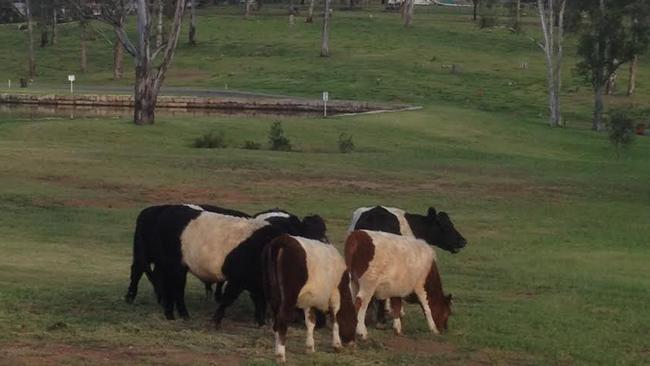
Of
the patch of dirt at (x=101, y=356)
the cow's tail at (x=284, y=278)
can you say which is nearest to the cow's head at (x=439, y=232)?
the cow's tail at (x=284, y=278)

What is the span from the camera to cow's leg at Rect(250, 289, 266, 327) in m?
13.2

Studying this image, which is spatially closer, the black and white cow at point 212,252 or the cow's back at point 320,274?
the cow's back at point 320,274

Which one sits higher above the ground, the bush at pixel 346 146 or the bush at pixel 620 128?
the bush at pixel 620 128

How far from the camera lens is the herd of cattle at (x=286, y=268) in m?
11.8

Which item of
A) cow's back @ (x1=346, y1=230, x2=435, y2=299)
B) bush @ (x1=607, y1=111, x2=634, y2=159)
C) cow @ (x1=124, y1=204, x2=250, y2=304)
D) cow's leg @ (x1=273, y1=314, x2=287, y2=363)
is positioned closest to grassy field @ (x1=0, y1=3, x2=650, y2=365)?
cow's leg @ (x1=273, y1=314, x2=287, y2=363)

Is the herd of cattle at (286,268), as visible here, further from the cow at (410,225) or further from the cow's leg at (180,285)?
the cow at (410,225)

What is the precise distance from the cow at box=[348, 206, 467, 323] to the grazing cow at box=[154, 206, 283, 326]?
7.16 ft

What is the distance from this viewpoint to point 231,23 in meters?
108

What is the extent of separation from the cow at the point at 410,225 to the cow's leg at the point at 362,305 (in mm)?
2227

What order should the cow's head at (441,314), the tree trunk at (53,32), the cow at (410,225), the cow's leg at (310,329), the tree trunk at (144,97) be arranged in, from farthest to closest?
the tree trunk at (53,32)
the tree trunk at (144,97)
the cow at (410,225)
the cow's head at (441,314)
the cow's leg at (310,329)

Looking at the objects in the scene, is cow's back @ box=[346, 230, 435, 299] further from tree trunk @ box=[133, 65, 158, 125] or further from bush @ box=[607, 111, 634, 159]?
tree trunk @ box=[133, 65, 158, 125]

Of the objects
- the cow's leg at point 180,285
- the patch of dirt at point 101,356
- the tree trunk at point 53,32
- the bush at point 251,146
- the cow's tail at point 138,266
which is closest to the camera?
the patch of dirt at point 101,356

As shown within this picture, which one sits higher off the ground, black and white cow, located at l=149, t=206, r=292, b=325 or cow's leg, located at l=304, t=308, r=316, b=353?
black and white cow, located at l=149, t=206, r=292, b=325

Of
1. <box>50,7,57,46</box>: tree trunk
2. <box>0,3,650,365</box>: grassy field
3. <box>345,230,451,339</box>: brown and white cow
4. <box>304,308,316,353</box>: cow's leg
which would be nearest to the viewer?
<box>304,308,316,353</box>: cow's leg
